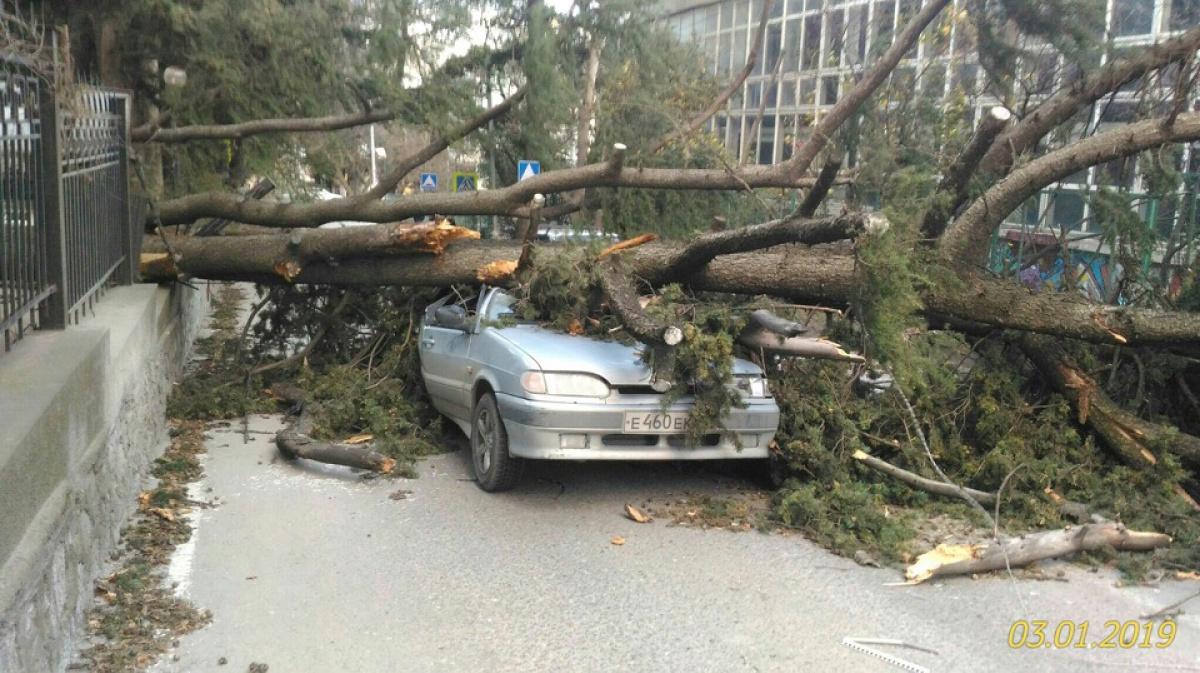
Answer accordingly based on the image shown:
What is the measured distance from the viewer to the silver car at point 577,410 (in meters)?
6.37

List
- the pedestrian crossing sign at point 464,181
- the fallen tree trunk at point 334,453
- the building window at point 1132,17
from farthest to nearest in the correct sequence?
the pedestrian crossing sign at point 464,181, the building window at point 1132,17, the fallen tree trunk at point 334,453

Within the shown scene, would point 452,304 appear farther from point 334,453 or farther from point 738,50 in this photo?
point 738,50

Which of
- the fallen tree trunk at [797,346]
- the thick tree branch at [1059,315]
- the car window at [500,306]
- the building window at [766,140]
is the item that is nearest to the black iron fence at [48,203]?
the car window at [500,306]

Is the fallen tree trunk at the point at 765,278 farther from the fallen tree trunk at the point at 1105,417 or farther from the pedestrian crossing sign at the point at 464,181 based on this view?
the pedestrian crossing sign at the point at 464,181

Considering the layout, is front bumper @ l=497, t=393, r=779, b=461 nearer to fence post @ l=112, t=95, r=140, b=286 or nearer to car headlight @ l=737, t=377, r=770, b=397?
car headlight @ l=737, t=377, r=770, b=397

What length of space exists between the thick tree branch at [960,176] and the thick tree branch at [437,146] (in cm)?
483

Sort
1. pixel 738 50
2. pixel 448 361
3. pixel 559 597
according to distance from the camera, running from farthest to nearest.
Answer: pixel 738 50, pixel 448 361, pixel 559 597

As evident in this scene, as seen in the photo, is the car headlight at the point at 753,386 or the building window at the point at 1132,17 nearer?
the car headlight at the point at 753,386

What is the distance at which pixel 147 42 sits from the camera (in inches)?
443

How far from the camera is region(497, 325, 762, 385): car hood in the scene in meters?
6.54

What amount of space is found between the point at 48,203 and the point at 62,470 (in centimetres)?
164

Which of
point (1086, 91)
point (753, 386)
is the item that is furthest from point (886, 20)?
point (753, 386)

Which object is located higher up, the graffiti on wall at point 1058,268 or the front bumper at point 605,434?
the graffiti on wall at point 1058,268
